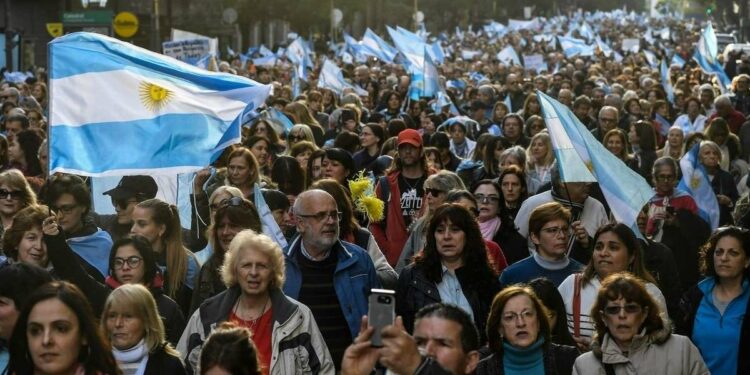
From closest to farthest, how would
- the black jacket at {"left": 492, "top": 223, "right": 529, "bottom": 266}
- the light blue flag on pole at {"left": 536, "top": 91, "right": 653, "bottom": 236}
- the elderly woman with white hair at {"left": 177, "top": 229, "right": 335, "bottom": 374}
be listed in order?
the elderly woman with white hair at {"left": 177, "top": 229, "right": 335, "bottom": 374} < the light blue flag on pole at {"left": 536, "top": 91, "right": 653, "bottom": 236} < the black jacket at {"left": 492, "top": 223, "right": 529, "bottom": 266}

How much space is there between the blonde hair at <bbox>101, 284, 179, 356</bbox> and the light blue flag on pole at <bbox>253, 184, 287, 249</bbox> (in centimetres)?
217

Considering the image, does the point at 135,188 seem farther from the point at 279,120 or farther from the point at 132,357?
the point at 279,120

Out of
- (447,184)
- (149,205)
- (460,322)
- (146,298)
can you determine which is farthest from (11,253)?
(460,322)

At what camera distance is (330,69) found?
25969mm

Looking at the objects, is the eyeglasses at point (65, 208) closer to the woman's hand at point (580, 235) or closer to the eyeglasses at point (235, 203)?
the eyeglasses at point (235, 203)

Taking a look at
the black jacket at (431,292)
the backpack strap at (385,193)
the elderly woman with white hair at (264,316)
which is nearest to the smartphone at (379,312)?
the elderly woman with white hair at (264,316)

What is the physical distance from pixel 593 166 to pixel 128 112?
2739mm

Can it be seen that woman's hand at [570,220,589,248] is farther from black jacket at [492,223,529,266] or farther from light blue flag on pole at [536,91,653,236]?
black jacket at [492,223,529,266]

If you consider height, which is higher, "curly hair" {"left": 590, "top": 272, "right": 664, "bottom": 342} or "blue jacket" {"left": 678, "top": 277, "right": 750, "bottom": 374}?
"curly hair" {"left": 590, "top": 272, "right": 664, "bottom": 342}

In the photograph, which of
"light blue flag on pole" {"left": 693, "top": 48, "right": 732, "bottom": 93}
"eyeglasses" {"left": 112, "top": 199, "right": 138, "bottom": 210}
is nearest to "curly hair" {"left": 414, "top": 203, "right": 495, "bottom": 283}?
"eyeglasses" {"left": 112, "top": 199, "right": 138, "bottom": 210}

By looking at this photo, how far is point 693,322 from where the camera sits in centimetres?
820

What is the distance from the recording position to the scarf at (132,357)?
6.58 meters

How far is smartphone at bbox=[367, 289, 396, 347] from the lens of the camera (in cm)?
486

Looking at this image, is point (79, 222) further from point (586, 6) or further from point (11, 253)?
point (586, 6)
